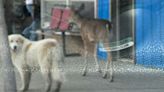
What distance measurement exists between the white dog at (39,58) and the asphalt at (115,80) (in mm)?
336

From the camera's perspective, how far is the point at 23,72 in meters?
9.84

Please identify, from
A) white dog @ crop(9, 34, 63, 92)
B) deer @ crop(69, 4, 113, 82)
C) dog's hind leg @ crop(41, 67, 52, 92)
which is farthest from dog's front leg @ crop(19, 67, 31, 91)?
deer @ crop(69, 4, 113, 82)

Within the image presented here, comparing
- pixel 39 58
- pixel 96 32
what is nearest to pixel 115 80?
pixel 96 32

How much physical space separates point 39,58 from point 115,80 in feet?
8.22

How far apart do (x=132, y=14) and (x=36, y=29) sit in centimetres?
344

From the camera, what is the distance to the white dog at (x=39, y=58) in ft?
30.8

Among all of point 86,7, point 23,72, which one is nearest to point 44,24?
point 86,7

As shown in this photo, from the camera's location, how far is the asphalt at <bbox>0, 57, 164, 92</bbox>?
1020 centimetres

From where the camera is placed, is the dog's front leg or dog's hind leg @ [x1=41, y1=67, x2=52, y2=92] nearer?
dog's hind leg @ [x1=41, y1=67, x2=52, y2=92]

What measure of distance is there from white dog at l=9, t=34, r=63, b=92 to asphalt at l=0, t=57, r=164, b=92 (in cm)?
34

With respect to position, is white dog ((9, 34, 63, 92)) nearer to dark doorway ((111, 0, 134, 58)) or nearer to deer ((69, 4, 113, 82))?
deer ((69, 4, 113, 82))

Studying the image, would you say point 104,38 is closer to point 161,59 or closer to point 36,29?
point 161,59

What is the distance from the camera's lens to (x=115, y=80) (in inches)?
447

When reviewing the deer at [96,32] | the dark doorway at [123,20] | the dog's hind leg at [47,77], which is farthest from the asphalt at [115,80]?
the dark doorway at [123,20]
